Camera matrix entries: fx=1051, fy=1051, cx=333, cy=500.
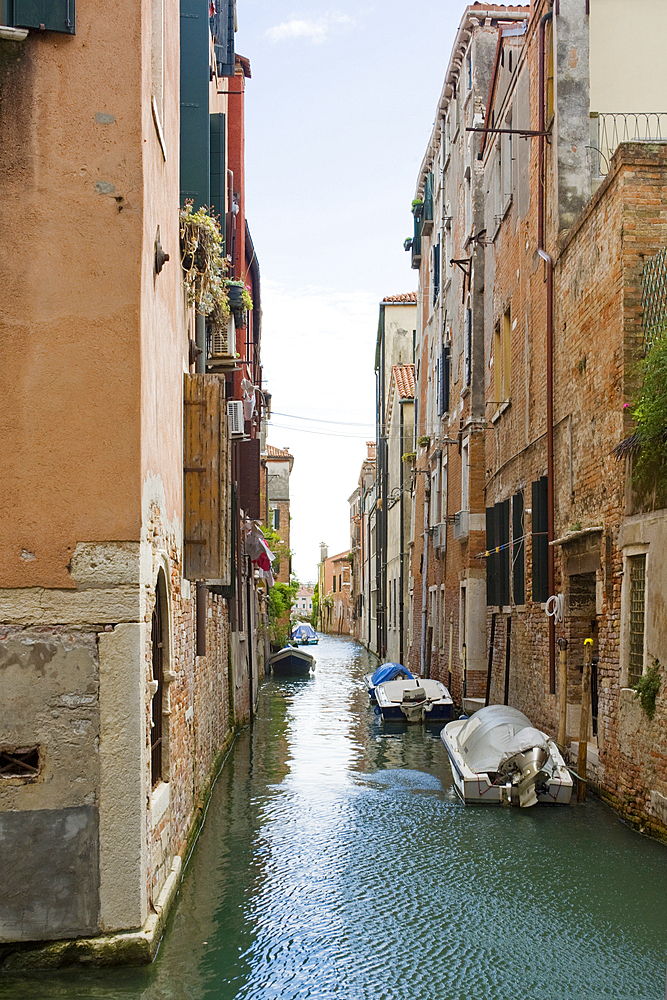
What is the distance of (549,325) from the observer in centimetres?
1248

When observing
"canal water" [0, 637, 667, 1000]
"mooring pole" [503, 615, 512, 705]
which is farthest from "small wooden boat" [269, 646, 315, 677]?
"canal water" [0, 637, 667, 1000]

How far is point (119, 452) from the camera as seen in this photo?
5.54 m

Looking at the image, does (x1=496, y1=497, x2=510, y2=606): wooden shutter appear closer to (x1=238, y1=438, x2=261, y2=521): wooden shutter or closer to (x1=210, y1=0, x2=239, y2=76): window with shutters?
(x1=238, y1=438, x2=261, y2=521): wooden shutter

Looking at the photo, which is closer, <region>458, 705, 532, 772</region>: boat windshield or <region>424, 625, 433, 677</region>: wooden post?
<region>458, 705, 532, 772</region>: boat windshield

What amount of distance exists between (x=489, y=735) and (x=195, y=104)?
7.04 metres

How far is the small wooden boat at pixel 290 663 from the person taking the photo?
2992 centimetres

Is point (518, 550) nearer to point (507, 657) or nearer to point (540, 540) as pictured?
point (507, 657)

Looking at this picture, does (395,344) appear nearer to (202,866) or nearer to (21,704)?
(202,866)

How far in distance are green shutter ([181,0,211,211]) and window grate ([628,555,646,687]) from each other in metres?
4.91

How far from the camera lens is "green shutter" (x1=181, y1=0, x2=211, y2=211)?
9.29 m

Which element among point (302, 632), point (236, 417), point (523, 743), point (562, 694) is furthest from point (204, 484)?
point (302, 632)

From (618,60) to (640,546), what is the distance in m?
7.06

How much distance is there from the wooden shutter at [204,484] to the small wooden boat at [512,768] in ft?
12.2

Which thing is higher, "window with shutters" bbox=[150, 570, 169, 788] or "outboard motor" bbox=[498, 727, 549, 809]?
"window with shutters" bbox=[150, 570, 169, 788]
